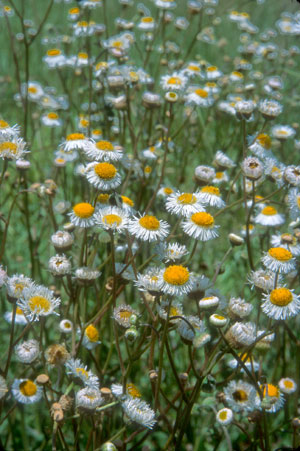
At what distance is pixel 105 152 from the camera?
1130 mm

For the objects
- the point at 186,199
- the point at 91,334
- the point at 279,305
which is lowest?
the point at 91,334

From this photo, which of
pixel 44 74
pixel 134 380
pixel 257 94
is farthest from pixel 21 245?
pixel 44 74

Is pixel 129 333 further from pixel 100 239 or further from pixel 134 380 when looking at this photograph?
pixel 134 380

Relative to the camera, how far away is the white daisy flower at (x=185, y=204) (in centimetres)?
105

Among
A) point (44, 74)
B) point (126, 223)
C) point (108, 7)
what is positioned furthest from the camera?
point (108, 7)

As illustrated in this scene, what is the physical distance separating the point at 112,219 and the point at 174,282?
170 millimetres

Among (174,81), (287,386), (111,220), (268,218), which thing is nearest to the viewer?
(111,220)

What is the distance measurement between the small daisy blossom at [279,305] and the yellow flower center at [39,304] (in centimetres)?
38

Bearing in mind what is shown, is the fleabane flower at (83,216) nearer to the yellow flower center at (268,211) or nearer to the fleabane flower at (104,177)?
the fleabane flower at (104,177)

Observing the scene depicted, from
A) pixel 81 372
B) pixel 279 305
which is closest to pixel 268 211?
pixel 279 305

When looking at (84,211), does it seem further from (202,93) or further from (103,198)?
(202,93)

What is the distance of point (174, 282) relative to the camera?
Answer: 2.93 feet

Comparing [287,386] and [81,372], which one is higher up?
[81,372]

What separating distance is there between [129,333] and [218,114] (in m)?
1.64
